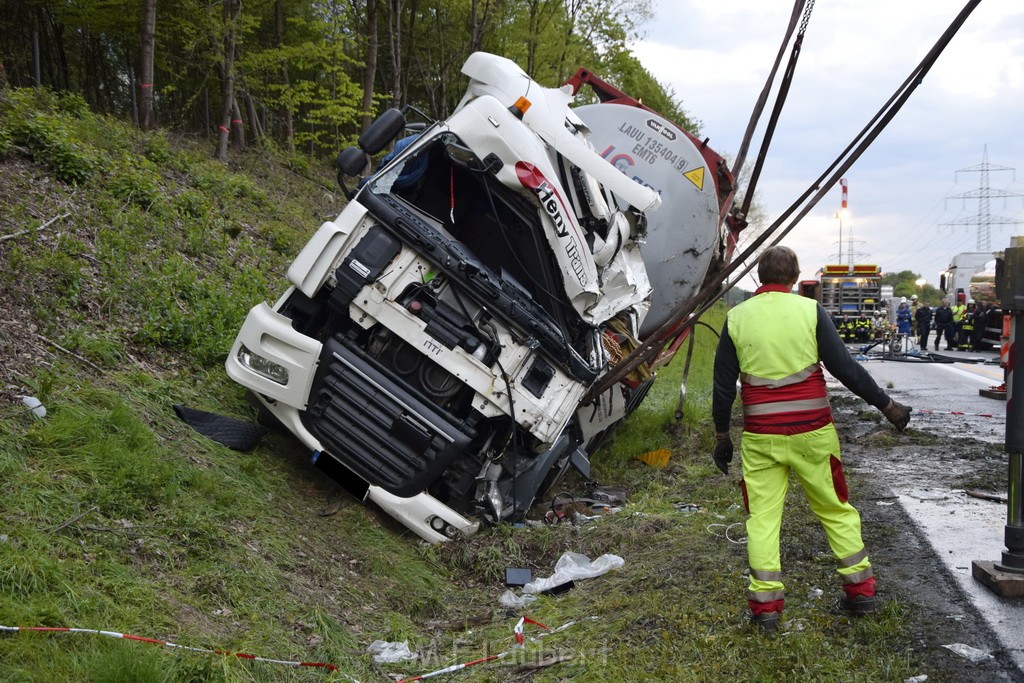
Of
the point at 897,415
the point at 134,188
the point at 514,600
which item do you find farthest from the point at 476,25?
the point at 897,415

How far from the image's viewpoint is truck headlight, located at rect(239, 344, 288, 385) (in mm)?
6152

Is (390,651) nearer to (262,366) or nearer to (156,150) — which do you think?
(262,366)

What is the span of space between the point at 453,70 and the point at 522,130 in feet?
74.4

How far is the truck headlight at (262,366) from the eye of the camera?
615cm

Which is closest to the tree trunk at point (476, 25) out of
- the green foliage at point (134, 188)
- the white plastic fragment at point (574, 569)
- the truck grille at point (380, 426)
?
the green foliage at point (134, 188)

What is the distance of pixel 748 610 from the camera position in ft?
14.7

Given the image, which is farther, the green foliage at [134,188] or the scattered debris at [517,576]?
the green foliage at [134,188]

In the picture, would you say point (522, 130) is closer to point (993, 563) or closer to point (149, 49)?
point (993, 563)

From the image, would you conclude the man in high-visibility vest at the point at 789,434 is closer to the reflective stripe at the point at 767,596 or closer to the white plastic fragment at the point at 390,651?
the reflective stripe at the point at 767,596

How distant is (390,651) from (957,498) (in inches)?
152

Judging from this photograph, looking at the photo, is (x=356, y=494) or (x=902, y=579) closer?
(x=902, y=579)

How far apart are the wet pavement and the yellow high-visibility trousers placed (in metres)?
0.59

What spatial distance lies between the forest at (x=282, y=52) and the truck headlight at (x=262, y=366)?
7072 millimetres

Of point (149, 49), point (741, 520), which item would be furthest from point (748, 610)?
point (149, 49)
